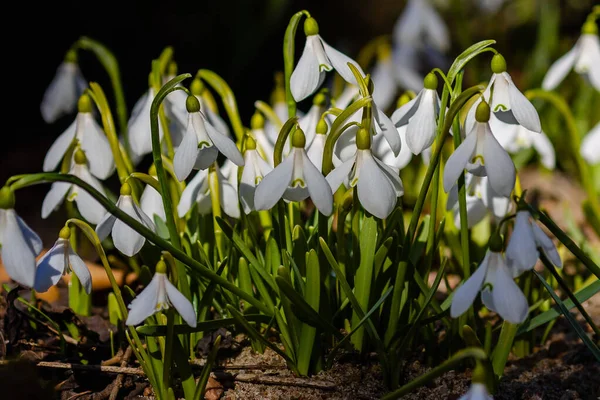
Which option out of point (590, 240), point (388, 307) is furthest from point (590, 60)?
point (388, 307)

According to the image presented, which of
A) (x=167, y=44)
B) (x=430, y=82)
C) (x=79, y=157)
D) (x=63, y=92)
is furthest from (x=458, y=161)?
(x=167, y=44)

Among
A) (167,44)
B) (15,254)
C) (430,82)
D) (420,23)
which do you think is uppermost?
(167,44)

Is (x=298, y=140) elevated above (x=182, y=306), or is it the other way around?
(x=298, y=140)

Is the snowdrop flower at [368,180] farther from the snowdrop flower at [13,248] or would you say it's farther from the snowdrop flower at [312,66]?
the snowdrop flower at [13,248]

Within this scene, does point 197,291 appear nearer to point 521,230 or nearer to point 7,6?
point 521,230

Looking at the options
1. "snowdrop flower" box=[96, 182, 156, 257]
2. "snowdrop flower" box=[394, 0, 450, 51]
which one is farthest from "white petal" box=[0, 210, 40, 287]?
"snowdrop flower" box=[394, 0, 450, 51]

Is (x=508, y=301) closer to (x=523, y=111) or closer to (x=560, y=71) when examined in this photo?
(x=523, y=111)
